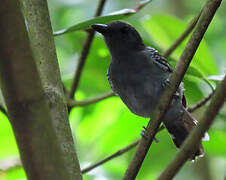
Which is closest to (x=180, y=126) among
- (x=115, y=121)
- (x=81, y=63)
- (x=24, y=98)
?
(x=115, y=121)

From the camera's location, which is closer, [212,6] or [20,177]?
[212,6]

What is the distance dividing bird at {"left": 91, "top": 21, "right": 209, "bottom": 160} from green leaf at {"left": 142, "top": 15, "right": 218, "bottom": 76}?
214 millimetres

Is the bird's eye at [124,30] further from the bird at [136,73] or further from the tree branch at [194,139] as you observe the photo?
the tree branch at [194,139]

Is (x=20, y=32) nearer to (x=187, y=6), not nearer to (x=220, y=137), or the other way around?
(x=220, y=137)

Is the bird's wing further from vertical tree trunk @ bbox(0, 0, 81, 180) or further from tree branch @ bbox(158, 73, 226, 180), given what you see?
vertical tree trunk @ bbox(0, 0, 81, 180)

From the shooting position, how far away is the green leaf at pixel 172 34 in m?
2.98

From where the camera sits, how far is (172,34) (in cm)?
332

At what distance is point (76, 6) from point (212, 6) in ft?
9.77

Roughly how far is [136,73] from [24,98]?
5.94 feet

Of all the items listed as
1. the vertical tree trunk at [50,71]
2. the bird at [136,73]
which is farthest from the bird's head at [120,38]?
the vertical tree trunk at [50,71]

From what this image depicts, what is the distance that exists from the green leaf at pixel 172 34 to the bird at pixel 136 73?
21 cm

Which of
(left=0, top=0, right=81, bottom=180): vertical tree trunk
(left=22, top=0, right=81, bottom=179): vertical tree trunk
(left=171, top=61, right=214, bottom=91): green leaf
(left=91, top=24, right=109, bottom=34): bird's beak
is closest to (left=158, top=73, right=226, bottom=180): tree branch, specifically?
(left=0, top=0, right=81, bottom=180): vertical tree trunk

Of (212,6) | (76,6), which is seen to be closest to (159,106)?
(212,6)

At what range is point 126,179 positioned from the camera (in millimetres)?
1648
